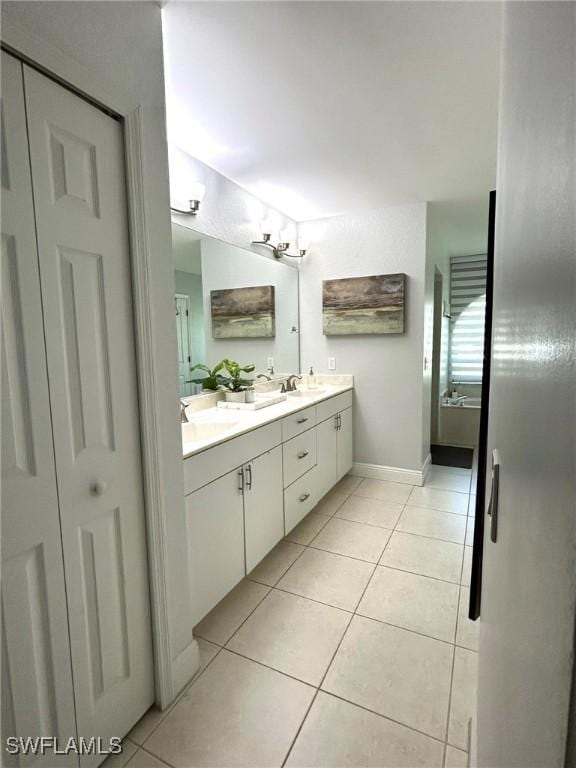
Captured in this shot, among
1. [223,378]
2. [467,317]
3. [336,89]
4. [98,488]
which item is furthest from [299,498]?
[467,317]

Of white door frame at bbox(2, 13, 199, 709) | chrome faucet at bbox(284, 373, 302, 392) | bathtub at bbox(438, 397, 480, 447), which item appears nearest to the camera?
white door frame at bbox(2, 13, 199, 709)

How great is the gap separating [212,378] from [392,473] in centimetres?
192

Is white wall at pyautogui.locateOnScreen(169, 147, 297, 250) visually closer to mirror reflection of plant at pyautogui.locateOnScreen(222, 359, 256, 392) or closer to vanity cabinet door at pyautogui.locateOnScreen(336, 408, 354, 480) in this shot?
mirror reflection of plant at pyautogui.locateOnScreen(222, 359, 256, 392)

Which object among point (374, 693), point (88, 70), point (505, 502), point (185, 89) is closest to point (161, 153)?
point (88, 70)

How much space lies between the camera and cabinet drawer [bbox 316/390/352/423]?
2770 mm

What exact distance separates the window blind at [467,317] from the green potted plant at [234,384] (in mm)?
3801

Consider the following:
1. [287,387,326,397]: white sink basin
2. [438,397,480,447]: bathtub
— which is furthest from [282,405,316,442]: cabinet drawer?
[438,397,480,447]: bathtub

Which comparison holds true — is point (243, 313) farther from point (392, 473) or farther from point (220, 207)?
point (392, 473)

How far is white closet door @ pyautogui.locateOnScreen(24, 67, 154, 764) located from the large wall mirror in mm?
776

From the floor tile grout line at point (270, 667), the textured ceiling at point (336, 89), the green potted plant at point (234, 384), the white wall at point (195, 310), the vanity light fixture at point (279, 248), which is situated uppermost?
the textured ceiling at point (336, 89)

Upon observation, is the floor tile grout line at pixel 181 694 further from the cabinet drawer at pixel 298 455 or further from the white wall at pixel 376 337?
the white wall at pixel 376 337

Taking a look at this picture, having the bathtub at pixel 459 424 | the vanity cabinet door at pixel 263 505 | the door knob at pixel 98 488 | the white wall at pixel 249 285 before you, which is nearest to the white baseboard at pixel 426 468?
the bathtub at pixel 459 424

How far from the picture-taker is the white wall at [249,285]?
8.32 feet

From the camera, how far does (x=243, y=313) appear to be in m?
2.86
